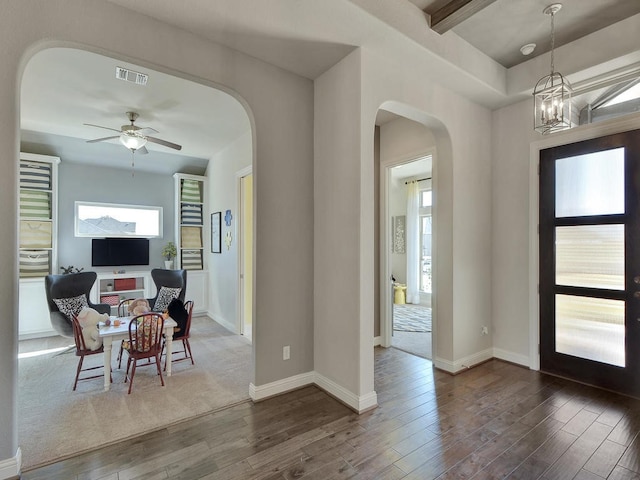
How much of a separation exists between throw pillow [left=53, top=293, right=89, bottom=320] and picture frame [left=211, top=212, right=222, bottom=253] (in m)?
2.13

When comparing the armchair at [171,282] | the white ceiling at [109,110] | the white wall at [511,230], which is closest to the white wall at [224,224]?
the white ceiling at [109,110]

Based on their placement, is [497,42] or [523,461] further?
[497,42]

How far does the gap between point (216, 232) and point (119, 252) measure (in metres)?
1.78

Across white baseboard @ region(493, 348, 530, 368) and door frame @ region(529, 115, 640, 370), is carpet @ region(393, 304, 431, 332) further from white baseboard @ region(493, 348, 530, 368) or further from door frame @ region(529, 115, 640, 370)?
door frame @ region(529, 115, 640, 370)

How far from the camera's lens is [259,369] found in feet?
9.41

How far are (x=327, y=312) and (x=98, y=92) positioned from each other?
3.53m

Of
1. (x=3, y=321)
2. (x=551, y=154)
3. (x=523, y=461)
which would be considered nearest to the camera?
(x=3, y=321)

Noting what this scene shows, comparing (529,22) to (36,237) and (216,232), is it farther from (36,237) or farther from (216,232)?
(36,237)

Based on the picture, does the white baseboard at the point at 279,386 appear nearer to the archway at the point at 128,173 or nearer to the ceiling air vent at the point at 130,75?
the archway at the point at 128,173

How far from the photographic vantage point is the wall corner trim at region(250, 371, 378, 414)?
268 cm

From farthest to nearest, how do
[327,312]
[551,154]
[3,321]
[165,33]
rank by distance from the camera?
[551,154] < [327,312] < [165,33] < [3,321]

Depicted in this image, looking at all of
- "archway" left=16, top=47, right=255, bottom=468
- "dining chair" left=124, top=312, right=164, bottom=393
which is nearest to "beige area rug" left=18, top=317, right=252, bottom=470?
"dining chair" left=124, top=312, right=164, bottom=393

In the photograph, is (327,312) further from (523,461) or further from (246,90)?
(246,90)

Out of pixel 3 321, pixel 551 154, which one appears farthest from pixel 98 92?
pixel 551 154
